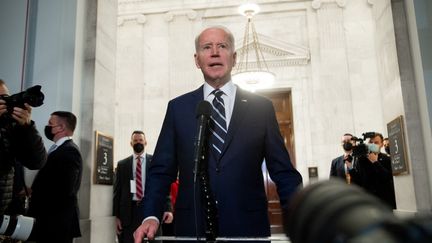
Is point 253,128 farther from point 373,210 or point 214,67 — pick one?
point 373,210

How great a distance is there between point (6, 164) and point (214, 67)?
1.57m

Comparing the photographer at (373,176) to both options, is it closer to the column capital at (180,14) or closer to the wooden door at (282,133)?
the wooden door at (282,133)

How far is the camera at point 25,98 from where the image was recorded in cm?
276

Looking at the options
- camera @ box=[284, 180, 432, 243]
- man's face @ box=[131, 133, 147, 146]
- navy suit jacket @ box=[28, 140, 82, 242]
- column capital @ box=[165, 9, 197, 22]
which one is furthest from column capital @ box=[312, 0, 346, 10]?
camera @ box=[284, 180, 432, 243]

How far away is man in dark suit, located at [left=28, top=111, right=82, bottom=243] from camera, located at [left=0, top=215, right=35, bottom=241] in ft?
3.00

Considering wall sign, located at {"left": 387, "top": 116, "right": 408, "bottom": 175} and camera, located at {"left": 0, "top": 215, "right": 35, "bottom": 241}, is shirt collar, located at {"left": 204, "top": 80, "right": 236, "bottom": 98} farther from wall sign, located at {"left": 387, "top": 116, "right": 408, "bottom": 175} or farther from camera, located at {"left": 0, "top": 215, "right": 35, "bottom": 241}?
wall sign, located at {"left": 387, "top": 116, "right": 408, "bottom": 175}

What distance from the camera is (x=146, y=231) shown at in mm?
1802

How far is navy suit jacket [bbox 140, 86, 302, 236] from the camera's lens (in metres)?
2.04

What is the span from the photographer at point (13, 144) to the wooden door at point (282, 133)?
8.62 metres

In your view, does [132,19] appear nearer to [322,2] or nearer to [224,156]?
[322,2]

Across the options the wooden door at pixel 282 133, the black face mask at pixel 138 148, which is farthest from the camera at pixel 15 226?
the wooden door at pixel 282 133

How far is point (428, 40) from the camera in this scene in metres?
4.39

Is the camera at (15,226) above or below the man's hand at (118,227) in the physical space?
above

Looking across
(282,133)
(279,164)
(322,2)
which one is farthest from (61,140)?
(322,2)
